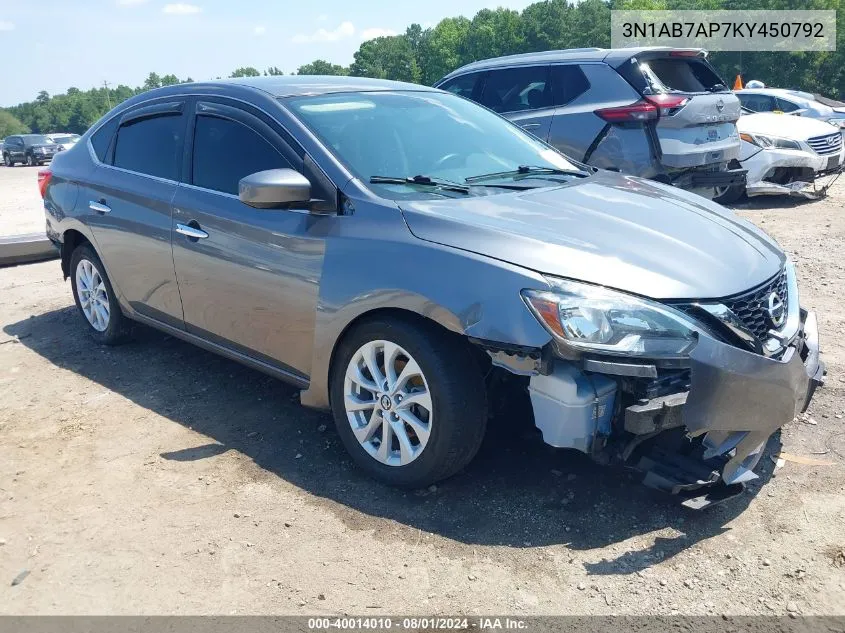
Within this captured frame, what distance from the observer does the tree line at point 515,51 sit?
52500 millimetres

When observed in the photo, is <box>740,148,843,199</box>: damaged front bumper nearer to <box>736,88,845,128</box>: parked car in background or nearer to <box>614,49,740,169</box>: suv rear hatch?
<box>614,49,740,169</box>: suv rear hatch

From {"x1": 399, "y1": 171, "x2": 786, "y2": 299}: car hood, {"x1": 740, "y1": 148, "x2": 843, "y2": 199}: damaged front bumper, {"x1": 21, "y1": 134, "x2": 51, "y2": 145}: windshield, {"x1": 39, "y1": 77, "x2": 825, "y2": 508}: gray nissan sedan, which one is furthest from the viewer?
{"x1": 21, "y1": 134, "x2": 51, "y2": 145}: windshield

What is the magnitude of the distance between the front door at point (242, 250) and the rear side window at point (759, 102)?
14.0 meters

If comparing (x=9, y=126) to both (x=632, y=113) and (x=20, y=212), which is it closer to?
(x=20, y=212)

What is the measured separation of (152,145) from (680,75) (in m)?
5.63

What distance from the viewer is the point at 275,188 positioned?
3551 mm

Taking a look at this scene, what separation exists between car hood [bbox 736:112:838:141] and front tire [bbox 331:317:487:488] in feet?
27.4

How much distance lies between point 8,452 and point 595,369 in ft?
10.1

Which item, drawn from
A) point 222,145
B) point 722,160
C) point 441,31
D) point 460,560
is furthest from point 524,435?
point 441,31

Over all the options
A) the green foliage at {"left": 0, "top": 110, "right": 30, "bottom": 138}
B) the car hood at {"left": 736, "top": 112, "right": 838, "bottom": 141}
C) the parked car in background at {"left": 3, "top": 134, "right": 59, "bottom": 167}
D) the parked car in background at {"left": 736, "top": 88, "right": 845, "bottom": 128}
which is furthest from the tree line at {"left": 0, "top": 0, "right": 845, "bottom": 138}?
the car hood at {"left": 736, "top": 112, "right": 838, "bottom": 141}

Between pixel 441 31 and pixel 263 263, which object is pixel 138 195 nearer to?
pixel 263 263

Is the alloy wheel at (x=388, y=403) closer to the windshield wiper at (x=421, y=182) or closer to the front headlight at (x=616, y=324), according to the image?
the front headlight at (x=616, y=324)

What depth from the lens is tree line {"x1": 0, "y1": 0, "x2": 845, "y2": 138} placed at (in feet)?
172

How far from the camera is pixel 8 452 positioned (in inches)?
161
